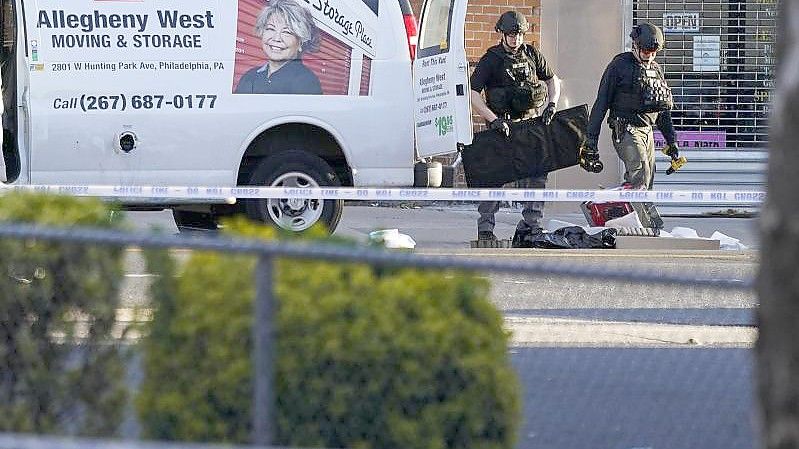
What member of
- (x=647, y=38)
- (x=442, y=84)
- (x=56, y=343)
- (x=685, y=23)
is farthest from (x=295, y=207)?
(x=56, y=343)

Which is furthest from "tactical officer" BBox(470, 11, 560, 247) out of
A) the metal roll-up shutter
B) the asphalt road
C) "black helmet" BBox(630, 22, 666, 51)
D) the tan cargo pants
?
the asphalt road

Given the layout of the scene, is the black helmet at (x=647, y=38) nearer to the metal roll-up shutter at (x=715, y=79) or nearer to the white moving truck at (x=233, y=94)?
the white moving truck at (x=233, y=94)

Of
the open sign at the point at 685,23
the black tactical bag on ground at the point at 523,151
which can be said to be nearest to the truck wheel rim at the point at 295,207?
the black tactical bag on ground at the point at 523,151

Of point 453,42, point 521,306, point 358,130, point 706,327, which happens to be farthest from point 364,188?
point 706,327

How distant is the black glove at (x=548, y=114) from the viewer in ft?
38.6

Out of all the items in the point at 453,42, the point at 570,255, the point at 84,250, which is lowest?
the point at 570,255

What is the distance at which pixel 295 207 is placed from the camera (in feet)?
36.6

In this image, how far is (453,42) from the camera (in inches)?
441

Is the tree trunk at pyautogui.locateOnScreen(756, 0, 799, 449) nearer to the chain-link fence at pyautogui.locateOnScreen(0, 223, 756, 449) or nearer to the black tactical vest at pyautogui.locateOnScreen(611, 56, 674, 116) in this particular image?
the chain-link fence at pyautogui.locateOnScreen(0, 223, 756, 449)

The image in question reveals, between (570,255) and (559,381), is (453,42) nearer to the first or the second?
(570,255)

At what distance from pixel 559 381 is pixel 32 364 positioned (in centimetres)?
144

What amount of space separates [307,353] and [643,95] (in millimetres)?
8917

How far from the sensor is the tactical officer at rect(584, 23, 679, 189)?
11742 millimetres

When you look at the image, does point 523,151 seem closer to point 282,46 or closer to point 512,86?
point 512,86
